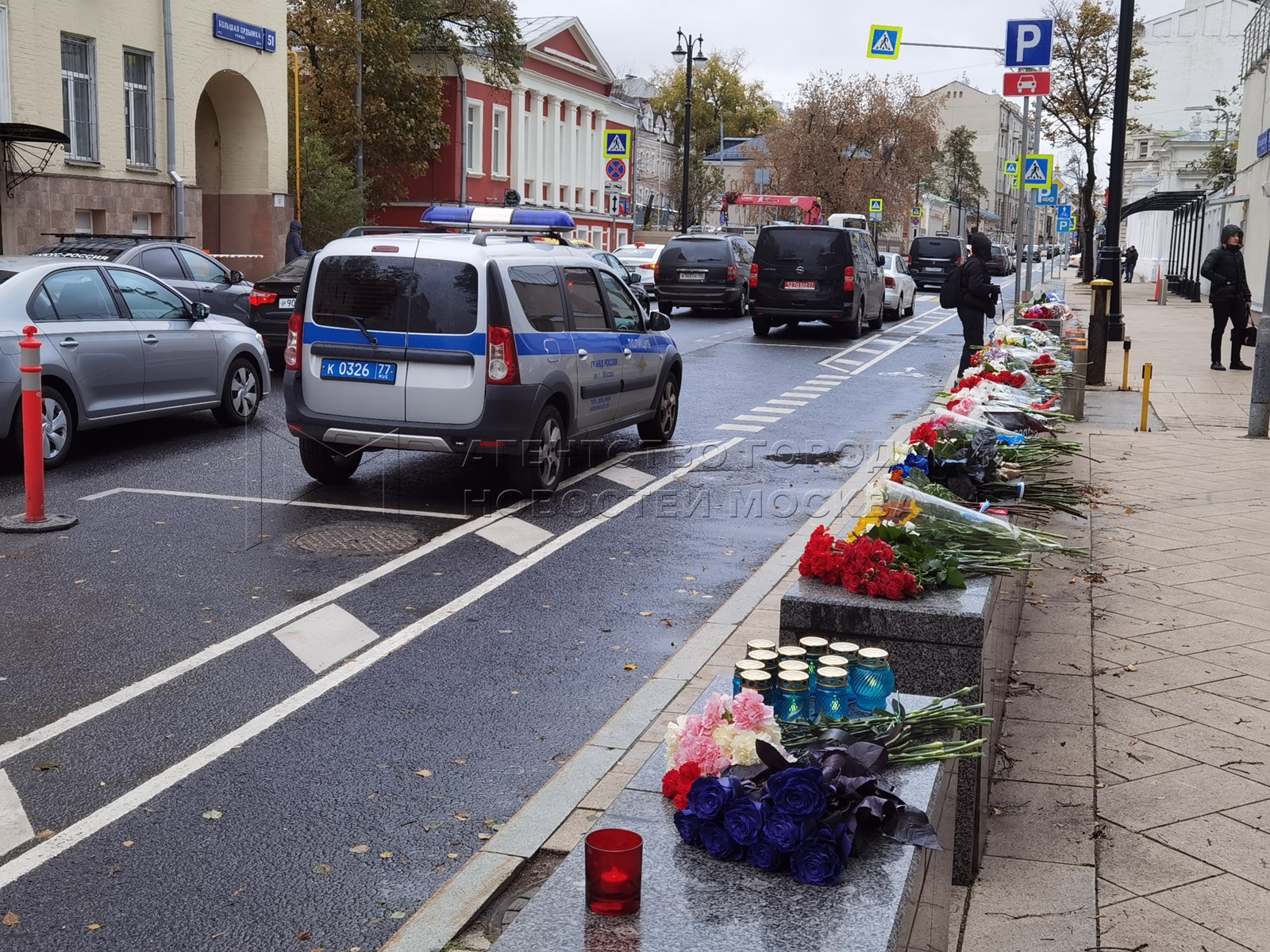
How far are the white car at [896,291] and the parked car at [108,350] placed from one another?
69.5 ft

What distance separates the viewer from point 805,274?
2630 cm

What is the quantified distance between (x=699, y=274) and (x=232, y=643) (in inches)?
1024

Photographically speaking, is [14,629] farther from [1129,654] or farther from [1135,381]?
[1135,381]

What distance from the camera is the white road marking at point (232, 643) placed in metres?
5.54

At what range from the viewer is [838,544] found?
4.62m

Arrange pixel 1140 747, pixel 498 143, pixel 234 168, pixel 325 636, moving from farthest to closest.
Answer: pixel 498 143
pixel 234 168
pixel 325 636
pixel 1140 747

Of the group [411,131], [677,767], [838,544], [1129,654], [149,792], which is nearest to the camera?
[677,767]

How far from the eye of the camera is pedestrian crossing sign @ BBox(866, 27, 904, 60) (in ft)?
101

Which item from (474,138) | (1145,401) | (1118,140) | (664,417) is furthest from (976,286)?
(474,138)

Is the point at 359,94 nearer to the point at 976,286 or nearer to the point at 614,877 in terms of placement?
the point at 976,286

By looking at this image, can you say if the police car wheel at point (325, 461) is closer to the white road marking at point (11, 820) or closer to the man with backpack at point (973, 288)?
the white road marking at point (11, 820)

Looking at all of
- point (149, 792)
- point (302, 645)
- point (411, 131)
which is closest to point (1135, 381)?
point (302, 645)

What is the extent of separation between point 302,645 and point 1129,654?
3870 millimetres

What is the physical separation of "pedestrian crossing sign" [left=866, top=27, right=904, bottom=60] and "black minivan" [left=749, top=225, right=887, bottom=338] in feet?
20.8
